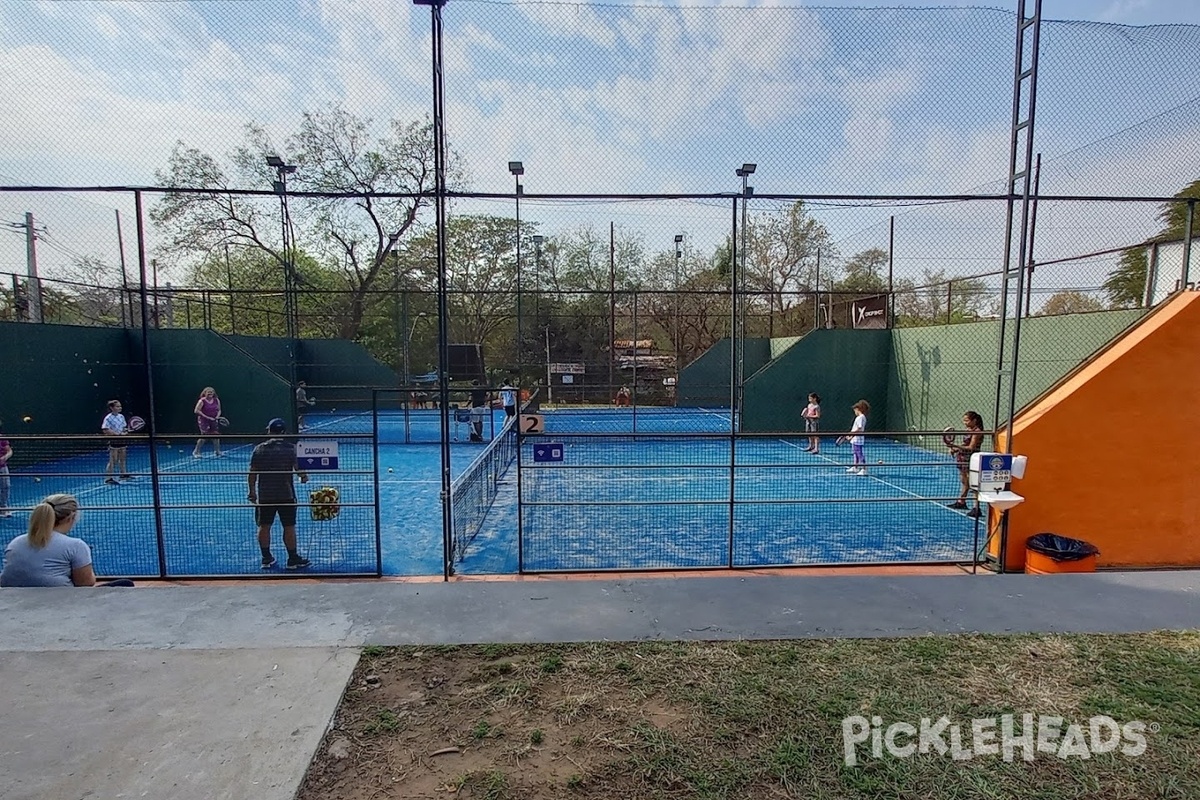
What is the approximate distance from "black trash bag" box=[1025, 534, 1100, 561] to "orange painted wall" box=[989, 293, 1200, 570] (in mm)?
267

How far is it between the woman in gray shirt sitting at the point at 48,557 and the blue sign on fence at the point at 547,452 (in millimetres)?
3349

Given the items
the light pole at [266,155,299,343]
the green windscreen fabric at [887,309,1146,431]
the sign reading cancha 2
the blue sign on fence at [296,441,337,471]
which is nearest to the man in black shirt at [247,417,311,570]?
the blue sign on fence at [296,441,337,471]

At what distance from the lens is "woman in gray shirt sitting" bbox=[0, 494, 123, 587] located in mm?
4164

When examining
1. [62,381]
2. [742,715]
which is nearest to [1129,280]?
[742,715]

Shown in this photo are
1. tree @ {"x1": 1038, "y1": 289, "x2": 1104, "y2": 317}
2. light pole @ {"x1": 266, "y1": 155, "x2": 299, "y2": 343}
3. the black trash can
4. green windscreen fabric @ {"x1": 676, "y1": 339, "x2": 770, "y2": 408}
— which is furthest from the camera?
green windscreen fabric @ {"x1": 676, "y1": 339, "x2": 770, "y2": 408}

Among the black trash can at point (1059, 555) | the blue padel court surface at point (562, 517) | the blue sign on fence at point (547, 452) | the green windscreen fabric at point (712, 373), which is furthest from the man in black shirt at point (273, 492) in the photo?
the green windscreen fabric at point (712, 373)

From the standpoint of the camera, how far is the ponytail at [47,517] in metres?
3.97

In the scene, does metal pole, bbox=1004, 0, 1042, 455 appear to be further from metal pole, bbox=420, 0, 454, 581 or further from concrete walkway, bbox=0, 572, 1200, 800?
metal pole, bbox=420, 0, 454, 581

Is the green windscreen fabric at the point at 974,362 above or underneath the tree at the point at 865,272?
underneath

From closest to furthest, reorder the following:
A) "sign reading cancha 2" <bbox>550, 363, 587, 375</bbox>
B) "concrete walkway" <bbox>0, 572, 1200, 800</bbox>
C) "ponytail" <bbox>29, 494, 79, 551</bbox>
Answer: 1. "concrete walkway" <bbox>0, 572, 1200, 800</bbox>
2. "ponytail" <bbox>29, 494, 79, 551</bbox>
3. "sign reading cancha 2" <bbox>550, 363, 587, 375</bbox>

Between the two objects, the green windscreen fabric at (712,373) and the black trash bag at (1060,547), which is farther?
the green windscreen fabric at (712,373)

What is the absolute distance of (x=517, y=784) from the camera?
7.37 feet

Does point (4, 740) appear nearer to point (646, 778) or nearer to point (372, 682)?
point (372, 682)

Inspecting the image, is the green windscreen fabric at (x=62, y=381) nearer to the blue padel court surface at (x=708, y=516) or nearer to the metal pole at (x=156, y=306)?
the metal pole at (x=156, y=306)
